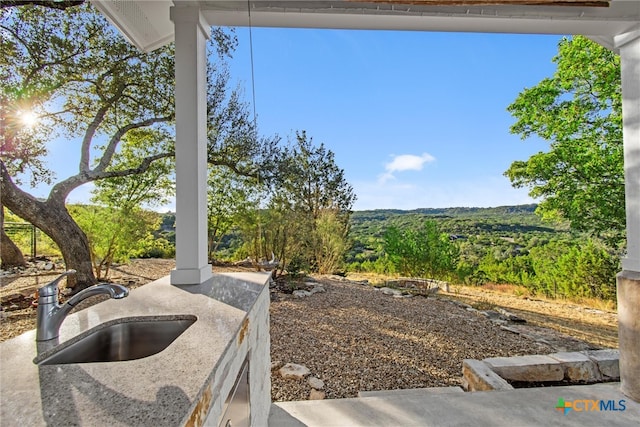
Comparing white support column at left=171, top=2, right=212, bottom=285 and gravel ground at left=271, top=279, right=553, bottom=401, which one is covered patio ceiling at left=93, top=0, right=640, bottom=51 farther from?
gravel ground at left=271, top=279, right=553, bottom=401

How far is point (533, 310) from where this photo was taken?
421cm

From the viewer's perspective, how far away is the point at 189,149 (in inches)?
63.6

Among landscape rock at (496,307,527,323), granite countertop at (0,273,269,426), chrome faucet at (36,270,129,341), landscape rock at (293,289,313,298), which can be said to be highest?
chrome faucet at (36,270,129,341)

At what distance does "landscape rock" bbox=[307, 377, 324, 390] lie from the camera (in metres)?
2.15

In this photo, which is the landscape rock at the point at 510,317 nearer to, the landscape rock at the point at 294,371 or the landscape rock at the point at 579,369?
the landscape rock at the point at 579,369

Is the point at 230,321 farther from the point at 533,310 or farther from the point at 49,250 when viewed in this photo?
the point at 533,310

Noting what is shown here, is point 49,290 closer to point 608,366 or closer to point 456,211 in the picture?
point 608,366

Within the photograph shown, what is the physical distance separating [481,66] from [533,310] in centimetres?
365

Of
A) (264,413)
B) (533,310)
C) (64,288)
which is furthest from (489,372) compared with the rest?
(64,288)

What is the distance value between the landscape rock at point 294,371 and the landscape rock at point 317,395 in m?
0.20

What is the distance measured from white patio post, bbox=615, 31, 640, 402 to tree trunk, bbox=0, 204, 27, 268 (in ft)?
11.3

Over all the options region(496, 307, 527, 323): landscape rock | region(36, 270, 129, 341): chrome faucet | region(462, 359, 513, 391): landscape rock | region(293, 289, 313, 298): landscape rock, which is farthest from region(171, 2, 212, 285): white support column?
region(496, 307, 527, 323): landscape rock

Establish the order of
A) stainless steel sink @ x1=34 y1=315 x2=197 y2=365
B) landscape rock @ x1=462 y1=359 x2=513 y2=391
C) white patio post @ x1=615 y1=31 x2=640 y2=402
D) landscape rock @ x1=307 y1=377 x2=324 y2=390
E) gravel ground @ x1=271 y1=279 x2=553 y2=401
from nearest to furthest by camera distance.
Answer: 1. stainless steel sink @ x1=34 y1=315 x2=197 y2=365
2. white patio post @ x1=615 y1=31 x2=640 y2=402
3. landscape rock @ x1=462 y1=359 x2=513 y2=391
4. landscape rock @ x1=307 y1=377 x2=324 y2=390
5. gravel ground @ x1=271 y1=279 x2=553 y2=401

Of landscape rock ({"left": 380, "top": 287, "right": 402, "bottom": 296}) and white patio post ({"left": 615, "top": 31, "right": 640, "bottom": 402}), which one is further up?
white patio post ({"left": 615, "top": 31, "right": 640, "bottom": 402})
